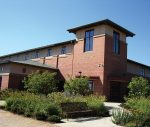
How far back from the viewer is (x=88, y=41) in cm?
3247

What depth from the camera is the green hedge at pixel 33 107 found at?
15125mm

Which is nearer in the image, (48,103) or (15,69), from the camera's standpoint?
(48,103)

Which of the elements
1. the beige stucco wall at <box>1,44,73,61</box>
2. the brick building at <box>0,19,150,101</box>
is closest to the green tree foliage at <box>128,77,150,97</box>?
the brick building at <box>0,19,150,101</box>

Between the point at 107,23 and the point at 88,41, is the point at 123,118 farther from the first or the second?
the point at 88,41

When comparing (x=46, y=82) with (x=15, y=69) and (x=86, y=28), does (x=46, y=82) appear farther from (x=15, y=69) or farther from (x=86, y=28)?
(x=86, y=28)

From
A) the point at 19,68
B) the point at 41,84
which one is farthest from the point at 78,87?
the point at 19,68

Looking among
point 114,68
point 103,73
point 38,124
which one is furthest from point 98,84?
point 38,124

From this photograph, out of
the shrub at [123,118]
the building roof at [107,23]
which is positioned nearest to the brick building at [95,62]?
the building roof at [107,23]

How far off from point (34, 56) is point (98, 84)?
1696cm

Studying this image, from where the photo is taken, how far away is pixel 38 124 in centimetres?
1360

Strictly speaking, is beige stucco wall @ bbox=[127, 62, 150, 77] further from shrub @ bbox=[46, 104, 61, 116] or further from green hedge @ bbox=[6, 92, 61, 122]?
shrub @ bbox=[46, 104, 61, 116]

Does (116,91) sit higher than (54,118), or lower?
higher

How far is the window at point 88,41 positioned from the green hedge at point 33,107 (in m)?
15.0

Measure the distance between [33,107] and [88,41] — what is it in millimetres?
17803
